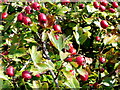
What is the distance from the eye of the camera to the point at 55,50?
1258 millimetres

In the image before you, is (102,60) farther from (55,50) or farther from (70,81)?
(70,81)

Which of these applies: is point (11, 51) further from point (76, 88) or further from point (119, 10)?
point (119, 10)

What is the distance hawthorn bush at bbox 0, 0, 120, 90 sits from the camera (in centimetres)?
96

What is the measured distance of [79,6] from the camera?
1761 millimetres

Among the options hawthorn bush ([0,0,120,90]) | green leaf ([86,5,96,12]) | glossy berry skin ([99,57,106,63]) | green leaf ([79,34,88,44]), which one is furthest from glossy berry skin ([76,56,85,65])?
green leaf ([86,5,96,12])

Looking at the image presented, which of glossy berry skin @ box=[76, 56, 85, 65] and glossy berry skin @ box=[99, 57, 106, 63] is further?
glossy berry skin @ box=[99, 57, 106, 63]

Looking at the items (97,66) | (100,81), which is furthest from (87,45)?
(100,81)

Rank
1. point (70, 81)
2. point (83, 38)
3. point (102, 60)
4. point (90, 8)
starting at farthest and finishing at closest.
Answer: point (90, 8) < point (102, 60) < point (83, 38) < point (70, 81)

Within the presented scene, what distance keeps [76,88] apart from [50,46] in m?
0.34

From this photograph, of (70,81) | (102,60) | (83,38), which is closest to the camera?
(70,81)

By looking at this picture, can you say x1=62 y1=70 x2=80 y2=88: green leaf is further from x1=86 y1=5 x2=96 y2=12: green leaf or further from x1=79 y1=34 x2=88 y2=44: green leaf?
x1=86 y1=5 x2=96 y2=12: green leaf

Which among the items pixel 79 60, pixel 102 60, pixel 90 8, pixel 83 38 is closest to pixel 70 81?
pixel 79 60

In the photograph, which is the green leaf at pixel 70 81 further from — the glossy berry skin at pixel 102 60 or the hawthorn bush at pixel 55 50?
the glossy berry skin at pixel 102 60

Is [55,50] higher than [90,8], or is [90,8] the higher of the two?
[90,8]
